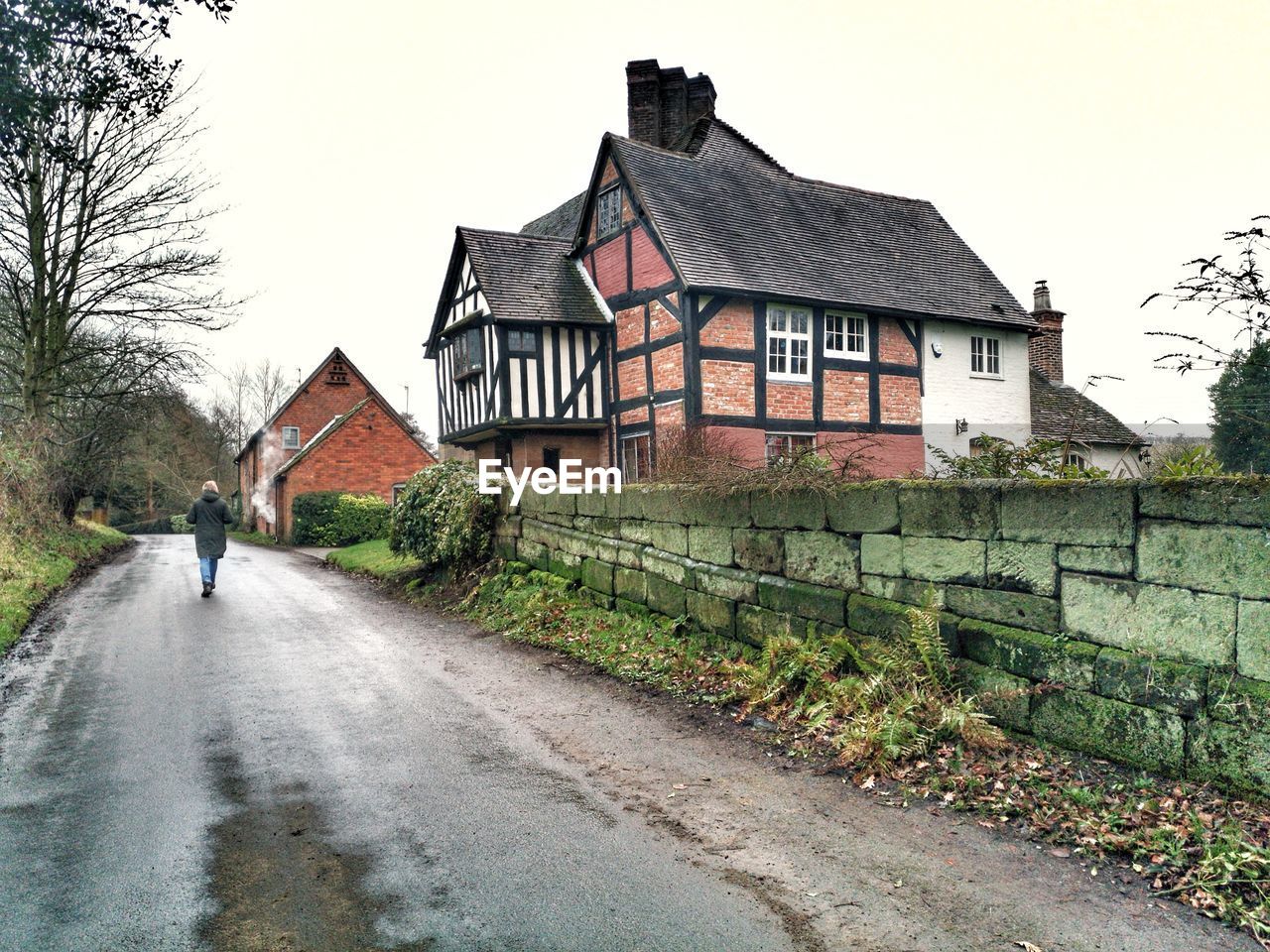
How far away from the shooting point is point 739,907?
3.65 m

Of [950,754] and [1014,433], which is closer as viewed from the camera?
[950,754]

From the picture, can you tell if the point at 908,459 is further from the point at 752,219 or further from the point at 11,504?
the point at 11,504

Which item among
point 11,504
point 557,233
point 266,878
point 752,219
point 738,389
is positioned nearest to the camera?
point 266,878

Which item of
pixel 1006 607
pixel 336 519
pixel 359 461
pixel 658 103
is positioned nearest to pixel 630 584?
pixel 1006 607

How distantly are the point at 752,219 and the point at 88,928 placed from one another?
62.6 feet

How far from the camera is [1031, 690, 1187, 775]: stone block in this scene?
4.37 m

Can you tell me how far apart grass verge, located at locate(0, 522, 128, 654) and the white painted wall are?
57.4ft

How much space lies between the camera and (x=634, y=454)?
1977cm

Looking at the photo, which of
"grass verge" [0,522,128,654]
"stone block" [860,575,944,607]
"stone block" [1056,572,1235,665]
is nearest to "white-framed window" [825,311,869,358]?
"stone block" [860,575,944,607]

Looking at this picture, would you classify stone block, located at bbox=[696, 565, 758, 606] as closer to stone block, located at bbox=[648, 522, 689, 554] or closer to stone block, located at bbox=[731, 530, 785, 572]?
stone block, located at bbox=[731, 530, 785, 572]

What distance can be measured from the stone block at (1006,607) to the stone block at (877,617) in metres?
0.34

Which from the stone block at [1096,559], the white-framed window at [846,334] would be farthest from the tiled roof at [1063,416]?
the stone block at [1096,559]

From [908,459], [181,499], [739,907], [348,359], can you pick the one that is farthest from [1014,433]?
[181,499]

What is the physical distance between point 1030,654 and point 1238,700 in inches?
→ 43.9
